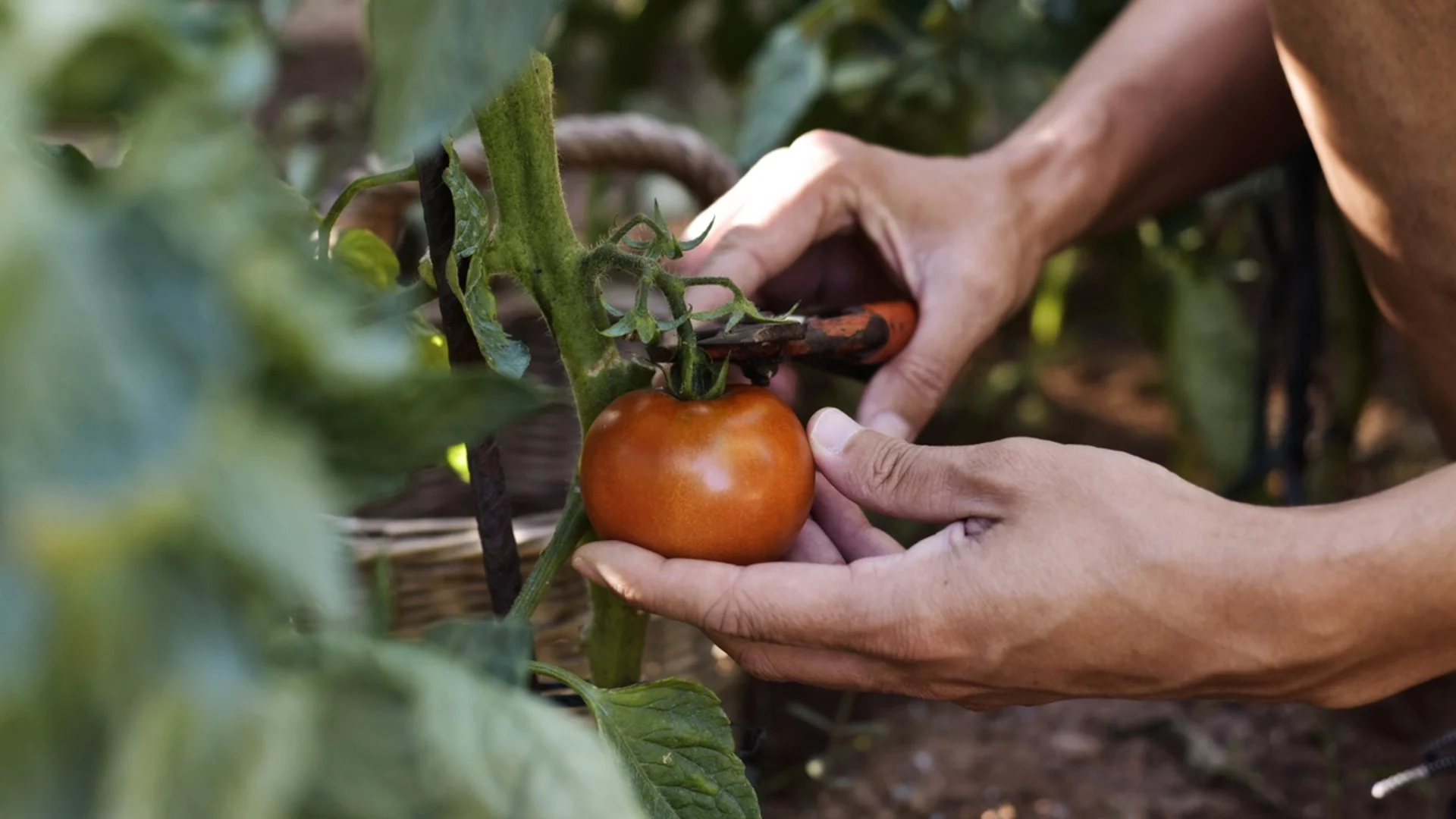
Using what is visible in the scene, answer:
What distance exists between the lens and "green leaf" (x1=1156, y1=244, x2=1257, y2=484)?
1.51 m

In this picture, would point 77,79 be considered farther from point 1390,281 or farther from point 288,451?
point 1390,281

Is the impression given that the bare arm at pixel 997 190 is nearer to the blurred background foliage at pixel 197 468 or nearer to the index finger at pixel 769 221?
the index finger at pixel 769 221

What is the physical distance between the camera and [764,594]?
732mm

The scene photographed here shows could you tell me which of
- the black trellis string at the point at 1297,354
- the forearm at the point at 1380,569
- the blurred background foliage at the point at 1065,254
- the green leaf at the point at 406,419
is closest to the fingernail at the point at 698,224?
the blurred background foliage at the point at 1065,254

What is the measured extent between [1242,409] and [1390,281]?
0.48 m

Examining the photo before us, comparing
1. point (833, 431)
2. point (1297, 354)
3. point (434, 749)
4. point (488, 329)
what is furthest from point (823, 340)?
point (1297, 354)

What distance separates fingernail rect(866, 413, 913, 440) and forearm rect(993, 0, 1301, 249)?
0.94 feet

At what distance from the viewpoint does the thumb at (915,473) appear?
0.77 meters

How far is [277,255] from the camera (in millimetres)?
320

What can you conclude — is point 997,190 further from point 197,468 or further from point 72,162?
point 197,468

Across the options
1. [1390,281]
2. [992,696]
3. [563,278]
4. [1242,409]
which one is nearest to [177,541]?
[563,278]

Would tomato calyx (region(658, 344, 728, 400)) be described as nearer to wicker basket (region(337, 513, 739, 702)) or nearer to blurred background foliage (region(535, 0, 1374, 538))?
wicker basket (region(337, 513, 739, 702))

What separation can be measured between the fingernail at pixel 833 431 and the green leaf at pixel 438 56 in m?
0.44

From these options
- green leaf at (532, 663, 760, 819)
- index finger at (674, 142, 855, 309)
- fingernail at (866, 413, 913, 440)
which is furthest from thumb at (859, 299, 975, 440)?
green leaf at (532, 663, 760, 819)
